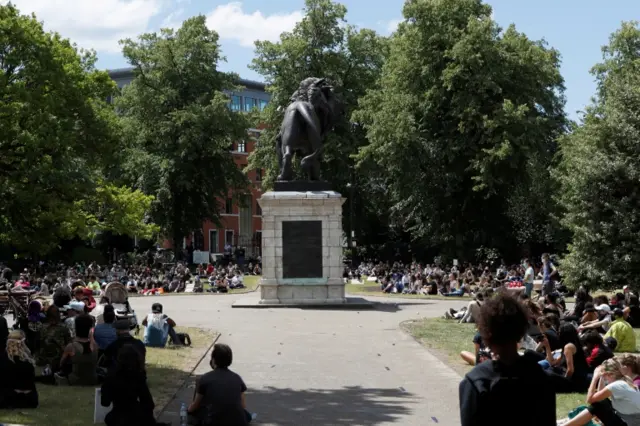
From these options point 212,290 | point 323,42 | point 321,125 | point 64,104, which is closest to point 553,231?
point 323,42

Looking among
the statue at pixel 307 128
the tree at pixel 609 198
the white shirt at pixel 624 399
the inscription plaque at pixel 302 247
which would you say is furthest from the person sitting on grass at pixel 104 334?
the tree at pixel 609 198

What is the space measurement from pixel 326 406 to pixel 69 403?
308 centimetres

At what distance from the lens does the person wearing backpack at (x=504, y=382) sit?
4.57 m

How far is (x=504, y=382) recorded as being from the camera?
182 inches

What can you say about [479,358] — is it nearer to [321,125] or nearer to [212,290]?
[321,125]

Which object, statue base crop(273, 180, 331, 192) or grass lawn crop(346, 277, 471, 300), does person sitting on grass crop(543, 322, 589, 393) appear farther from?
grass lawn crop(346, 277, 471, 300)

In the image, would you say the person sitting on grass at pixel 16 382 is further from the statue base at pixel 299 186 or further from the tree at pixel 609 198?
the tree at pixel 609 198

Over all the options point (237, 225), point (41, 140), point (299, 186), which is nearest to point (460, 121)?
point (299, 186)

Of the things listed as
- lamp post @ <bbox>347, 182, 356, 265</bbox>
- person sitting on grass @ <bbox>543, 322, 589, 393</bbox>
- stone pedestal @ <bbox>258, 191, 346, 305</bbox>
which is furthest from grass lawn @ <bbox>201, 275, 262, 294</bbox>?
person sitting on grass @ <bbox>543, 322, 589, 393</bbox>

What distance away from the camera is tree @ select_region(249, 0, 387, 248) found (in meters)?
58.3

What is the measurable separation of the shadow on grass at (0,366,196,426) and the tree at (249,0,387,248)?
4410 cm

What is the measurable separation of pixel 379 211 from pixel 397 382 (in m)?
50.0

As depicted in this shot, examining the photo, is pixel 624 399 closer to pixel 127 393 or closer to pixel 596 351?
pixel 596 351

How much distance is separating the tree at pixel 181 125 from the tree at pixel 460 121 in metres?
10.5
